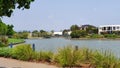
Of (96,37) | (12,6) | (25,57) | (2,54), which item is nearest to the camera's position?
(12,6)

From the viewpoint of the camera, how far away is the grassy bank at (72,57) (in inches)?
800

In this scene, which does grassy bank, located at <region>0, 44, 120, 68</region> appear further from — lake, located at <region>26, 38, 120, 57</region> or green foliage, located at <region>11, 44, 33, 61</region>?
lake, located at <region>26, 38, 120, 57</region>

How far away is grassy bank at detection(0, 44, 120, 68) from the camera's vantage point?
2033 cm

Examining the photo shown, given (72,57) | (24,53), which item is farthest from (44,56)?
(72,57)

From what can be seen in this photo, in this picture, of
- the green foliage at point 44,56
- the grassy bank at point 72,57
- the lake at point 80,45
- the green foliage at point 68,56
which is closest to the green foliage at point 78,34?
the lake at point 80,45

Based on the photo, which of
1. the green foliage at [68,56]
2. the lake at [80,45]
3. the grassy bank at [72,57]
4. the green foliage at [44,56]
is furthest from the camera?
the lake at [80,45]

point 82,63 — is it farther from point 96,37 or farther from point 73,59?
point 96,37

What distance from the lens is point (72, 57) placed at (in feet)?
72.5

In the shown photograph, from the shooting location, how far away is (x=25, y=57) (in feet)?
Result: 88.1

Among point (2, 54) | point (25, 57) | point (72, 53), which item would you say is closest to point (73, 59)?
point (72, 53)

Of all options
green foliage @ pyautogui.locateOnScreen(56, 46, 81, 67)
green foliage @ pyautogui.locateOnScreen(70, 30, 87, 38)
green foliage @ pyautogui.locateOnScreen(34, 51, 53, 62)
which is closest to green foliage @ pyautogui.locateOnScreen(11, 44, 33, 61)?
green foliage @ pyautogui.locateOnScreen(34, 51, 53, 62)

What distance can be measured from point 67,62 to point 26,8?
3941 millimetres

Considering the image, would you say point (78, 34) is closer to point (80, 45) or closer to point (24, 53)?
point (80, 45)

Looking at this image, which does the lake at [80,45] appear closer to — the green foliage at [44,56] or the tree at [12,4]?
the green foliage at [44,56]
